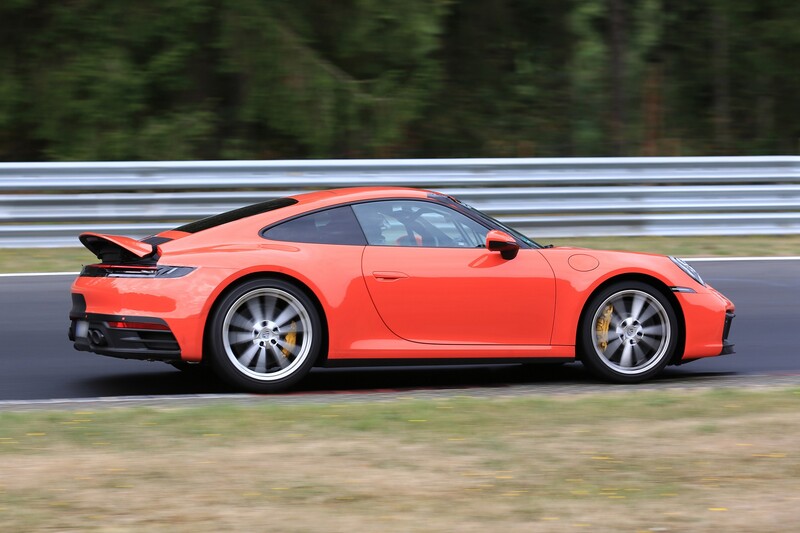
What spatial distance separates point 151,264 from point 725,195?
30.2 feet

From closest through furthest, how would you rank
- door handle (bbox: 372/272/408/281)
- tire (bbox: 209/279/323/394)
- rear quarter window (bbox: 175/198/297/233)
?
tire (bbox: 209/279/323/394), door handle (bbox: 372/272/408/281), rear quarter window (bbox: 175/198/297/233)

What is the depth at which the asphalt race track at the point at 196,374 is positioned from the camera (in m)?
7.43

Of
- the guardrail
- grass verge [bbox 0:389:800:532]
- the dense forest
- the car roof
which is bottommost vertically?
grass verge [bbox 0:389:800:532]

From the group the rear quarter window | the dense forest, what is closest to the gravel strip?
the rear quarter window

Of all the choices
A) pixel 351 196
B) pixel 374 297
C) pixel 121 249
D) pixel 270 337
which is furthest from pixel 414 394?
pixel 121 249

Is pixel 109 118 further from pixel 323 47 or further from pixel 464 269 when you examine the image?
pixel 464 269

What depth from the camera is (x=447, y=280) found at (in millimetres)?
7176

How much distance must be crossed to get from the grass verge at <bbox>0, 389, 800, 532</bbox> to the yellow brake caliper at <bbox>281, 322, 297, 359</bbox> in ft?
2.09

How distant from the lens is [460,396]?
6992 mm

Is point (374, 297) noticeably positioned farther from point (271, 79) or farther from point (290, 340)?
point (271, 79)

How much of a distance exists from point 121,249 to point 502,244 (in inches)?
90.6

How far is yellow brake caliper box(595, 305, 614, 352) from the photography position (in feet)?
24.4

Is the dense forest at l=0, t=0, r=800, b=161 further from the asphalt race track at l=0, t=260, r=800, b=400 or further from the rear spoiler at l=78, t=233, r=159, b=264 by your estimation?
the rear spoiler at l=78, t=233, r=159, b=264

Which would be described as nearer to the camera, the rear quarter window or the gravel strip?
the gravel strip
